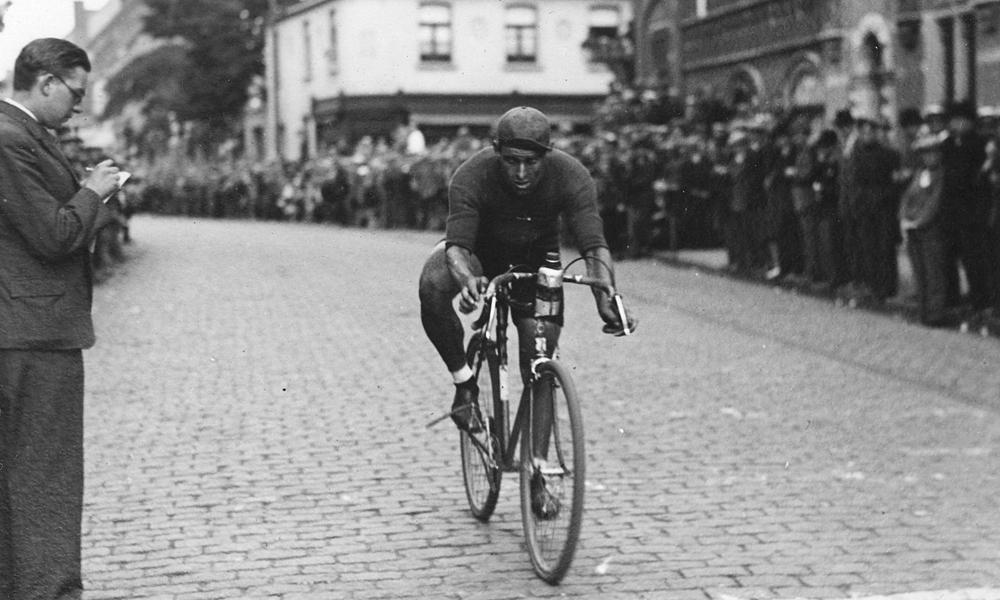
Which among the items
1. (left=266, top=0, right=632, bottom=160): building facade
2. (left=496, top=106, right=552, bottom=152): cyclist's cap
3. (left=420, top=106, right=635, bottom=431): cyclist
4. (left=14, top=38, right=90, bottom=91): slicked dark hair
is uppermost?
(left=266, top=0, right=632, bottom=160): building facade

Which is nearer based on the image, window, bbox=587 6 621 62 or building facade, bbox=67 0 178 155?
window, bbox=587 6 621 62

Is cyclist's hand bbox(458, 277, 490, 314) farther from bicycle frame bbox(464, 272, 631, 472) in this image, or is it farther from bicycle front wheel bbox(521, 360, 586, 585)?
bicycle front wheel bbox(521, 360, 586, 585)

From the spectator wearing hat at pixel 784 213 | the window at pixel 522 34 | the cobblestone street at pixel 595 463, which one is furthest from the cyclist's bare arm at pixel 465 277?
the window at pixel 522 34

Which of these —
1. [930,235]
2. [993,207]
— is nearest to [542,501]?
[993,207]

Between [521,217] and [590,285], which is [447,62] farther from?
[590,285]

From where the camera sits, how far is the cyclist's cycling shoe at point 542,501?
6.07 metres

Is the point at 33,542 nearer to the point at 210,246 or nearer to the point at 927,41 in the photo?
the point at 927,41

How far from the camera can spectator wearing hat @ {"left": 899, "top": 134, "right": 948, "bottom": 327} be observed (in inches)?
569

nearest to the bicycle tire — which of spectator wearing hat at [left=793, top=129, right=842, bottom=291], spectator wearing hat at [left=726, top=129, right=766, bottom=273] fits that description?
spectator wearing hat at [left=793, top=129, right=842, bottom=291]

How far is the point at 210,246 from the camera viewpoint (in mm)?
30828

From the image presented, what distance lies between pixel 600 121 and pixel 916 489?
18.9 metres

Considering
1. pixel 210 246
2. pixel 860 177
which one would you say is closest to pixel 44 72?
pixel 860 177

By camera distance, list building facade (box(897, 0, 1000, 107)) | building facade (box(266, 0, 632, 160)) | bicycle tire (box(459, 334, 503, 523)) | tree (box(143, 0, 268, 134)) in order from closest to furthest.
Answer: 1. bicycle tire (box(459, 334, 503, 523))
2. building facade (box(897, 0, 1000, 107))
3. building facade (box(266, 0, 632, 160))
4. tree (box(143, 0, 268, 134))

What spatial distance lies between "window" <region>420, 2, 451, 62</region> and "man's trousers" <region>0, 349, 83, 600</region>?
47.3 meters
